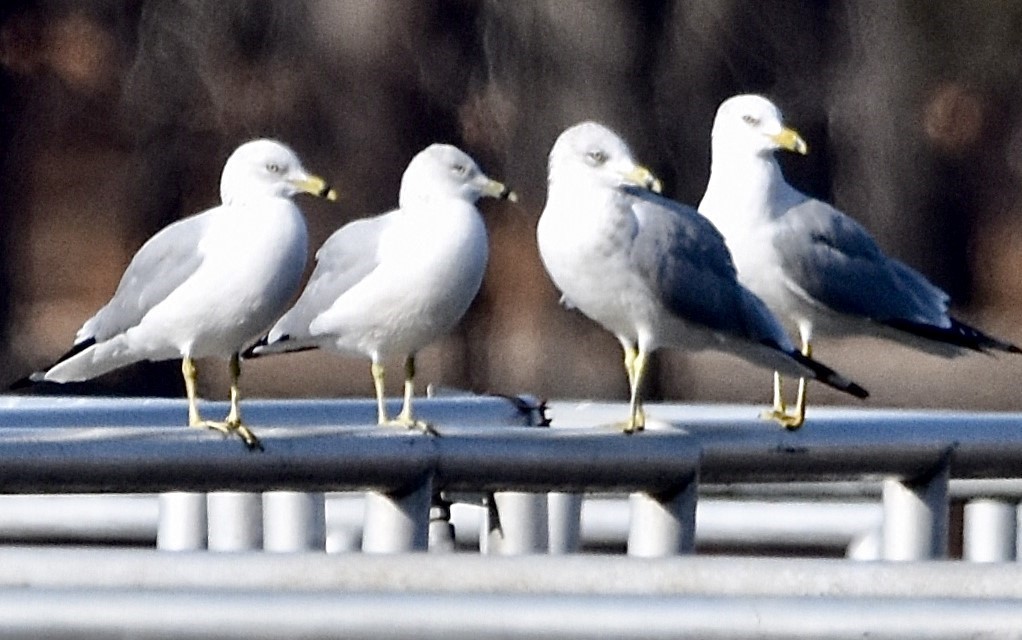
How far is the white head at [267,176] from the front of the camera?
4.54 m

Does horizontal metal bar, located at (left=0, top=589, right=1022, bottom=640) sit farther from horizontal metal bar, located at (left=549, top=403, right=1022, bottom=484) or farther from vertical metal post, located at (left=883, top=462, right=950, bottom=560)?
vertical metal post, located at (left=883, top=462, right=950, bottom=560)

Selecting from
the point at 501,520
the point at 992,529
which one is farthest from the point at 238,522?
the point at 992,529

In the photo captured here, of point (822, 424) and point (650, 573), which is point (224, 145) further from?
point (650, 573)

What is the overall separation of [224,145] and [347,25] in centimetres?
83

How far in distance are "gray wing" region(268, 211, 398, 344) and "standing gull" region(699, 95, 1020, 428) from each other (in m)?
0.84

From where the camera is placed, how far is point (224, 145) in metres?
11.1

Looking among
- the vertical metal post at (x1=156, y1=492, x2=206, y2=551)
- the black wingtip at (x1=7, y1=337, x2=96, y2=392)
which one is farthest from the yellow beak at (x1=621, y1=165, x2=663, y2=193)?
the black wingtip at (x1=7, y1=337, x2=96, y2=392)

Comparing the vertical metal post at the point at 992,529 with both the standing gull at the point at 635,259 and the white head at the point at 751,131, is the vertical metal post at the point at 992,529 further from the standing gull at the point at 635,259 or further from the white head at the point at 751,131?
the white head at the point at 751,131

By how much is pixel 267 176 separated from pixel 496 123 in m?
6.45

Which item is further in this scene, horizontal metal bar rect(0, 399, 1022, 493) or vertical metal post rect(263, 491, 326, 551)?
vertical metal post rect(263, 491, 326, 551)

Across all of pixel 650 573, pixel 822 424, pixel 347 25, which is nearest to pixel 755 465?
pixel 822 424

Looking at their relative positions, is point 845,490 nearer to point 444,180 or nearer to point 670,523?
point 444,180

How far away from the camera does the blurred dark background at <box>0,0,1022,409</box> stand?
10.7 metres

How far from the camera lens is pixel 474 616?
2051 millimetres
